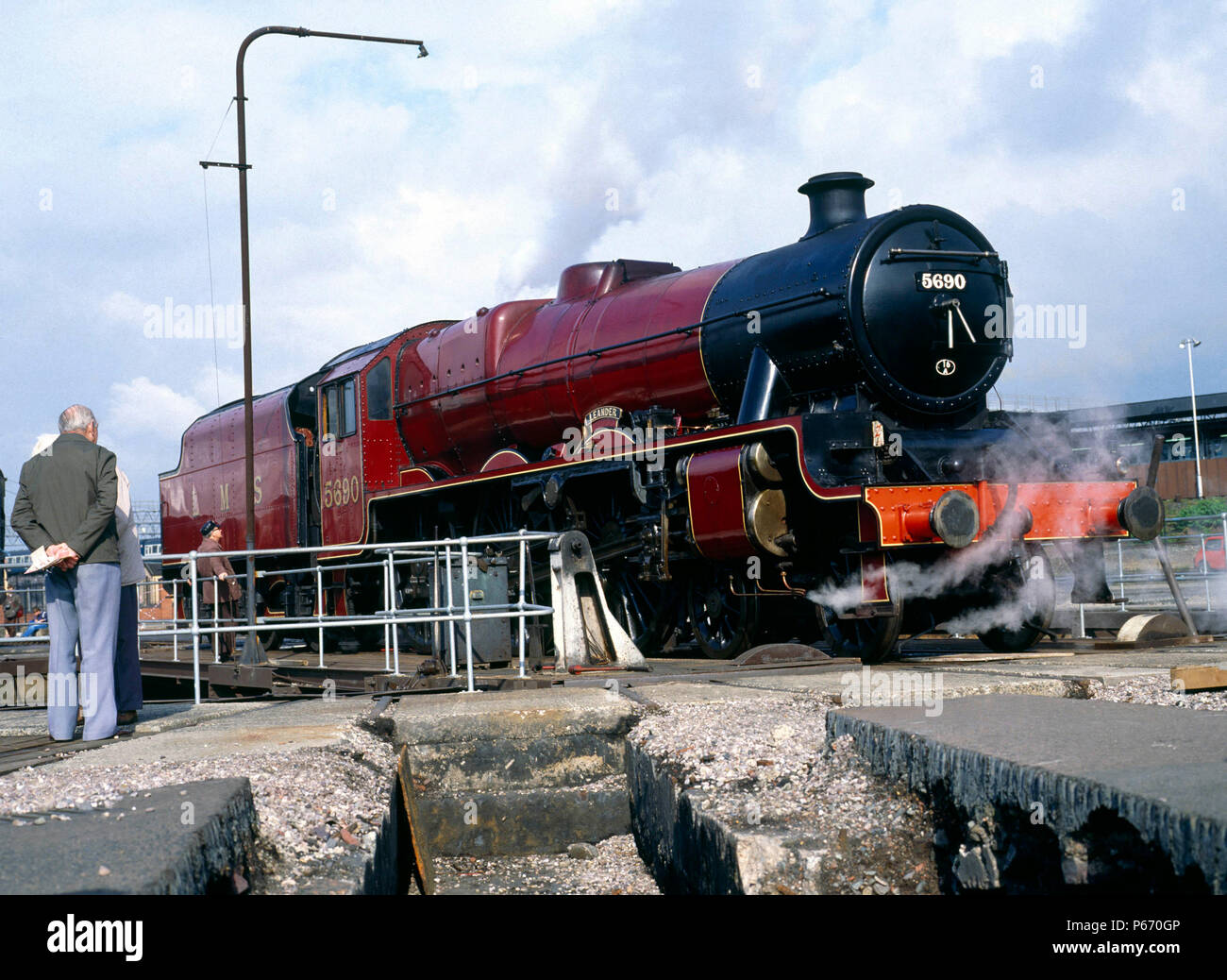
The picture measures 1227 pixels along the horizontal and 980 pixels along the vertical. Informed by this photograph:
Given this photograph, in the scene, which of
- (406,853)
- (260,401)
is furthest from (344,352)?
(406,853)

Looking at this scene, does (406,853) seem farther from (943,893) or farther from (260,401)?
(260,401)

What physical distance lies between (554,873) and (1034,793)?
104 inches

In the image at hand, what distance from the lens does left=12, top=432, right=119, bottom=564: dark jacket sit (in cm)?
534

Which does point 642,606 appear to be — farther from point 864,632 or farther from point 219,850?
point 219,850

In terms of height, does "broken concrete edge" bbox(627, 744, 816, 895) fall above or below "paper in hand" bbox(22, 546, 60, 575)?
below

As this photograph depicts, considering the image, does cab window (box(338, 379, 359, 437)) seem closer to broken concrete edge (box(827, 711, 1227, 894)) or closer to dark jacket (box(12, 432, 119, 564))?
dark jacket (box(12, 432, 119, 564))

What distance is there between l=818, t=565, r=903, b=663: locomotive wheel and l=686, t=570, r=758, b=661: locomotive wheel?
561 mm

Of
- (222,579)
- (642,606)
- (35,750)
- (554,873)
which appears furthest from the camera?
(222,579)

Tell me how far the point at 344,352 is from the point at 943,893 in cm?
1252

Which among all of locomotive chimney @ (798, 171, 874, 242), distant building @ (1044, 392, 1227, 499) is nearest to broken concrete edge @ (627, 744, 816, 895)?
locomotive chimney @ (798, 171, 874, 242)

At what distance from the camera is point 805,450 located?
7871 millimetres

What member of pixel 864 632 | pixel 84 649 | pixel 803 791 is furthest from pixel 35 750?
pixel 864 632

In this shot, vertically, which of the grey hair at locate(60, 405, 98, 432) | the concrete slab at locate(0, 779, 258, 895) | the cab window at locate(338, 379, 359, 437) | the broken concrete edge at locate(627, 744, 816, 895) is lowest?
the broken concrete edge at locate(627, 744, 816, 895)
